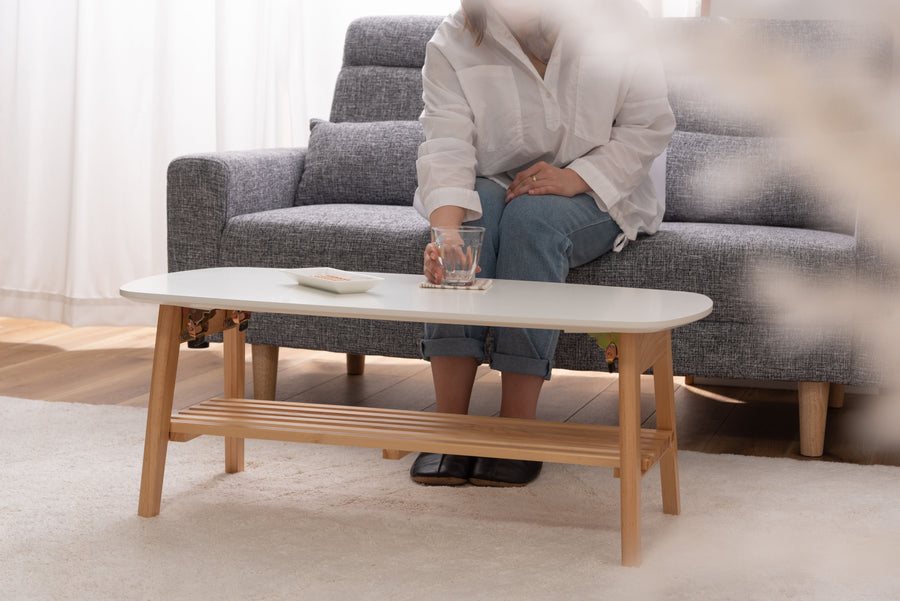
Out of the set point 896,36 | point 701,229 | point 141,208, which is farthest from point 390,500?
point 141,208

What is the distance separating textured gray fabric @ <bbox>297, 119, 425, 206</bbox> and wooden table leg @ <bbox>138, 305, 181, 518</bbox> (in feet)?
2.90

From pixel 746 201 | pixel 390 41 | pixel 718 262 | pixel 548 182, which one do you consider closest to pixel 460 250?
pixel 548 182

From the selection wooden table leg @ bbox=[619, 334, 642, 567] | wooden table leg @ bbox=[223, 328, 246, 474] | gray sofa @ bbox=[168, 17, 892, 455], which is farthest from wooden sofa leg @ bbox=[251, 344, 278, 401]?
wooden table leg @ bbox=[619, 334, 642, 567]

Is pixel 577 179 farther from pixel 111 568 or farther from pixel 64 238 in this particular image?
pixel 64 238

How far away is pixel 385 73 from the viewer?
7.22ft

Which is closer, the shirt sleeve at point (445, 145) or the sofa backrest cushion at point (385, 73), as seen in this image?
the shirt sleeve at point (445, 145)

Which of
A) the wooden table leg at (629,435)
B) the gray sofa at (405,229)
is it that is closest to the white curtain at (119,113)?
the gray sofa at (405,229)

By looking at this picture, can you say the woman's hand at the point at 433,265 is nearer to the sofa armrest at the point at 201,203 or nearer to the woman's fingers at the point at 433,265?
the woman's fingers at the point at 433,265

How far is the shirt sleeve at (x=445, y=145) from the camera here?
1.47m

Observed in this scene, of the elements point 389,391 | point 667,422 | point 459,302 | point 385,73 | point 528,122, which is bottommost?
point 389,391

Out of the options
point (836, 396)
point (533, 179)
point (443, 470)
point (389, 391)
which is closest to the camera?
point (443, 470)

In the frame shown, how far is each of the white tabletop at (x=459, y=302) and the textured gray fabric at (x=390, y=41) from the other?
103 centimetres

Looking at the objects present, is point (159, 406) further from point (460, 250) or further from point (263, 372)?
point (263, 372)

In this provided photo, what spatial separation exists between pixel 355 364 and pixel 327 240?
0.51 metres
